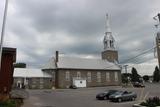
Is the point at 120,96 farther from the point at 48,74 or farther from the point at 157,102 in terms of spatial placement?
the point at 48,74

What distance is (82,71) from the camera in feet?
277

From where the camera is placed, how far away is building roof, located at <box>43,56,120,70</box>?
82375 millimetres

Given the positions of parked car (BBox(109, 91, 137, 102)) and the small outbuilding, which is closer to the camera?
parked car (BBox(109, 91, 137, 102))

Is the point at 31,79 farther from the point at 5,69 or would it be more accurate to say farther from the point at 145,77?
the point at 145,77

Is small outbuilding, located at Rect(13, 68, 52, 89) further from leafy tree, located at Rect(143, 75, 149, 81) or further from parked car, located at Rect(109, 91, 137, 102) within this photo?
leafy tree, located at Rect(143, 75, 149, 81)

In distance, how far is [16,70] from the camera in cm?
7719

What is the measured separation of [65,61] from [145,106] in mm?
61621

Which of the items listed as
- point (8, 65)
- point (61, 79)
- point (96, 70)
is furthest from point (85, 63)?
point (8, 65)

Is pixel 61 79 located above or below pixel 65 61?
below

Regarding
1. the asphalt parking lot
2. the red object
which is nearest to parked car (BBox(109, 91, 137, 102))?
the asphalt parking lot

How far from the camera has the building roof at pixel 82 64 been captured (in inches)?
3243

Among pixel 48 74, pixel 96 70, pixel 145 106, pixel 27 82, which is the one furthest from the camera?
pixel 96 70

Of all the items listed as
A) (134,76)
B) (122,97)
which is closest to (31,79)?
(122,97)

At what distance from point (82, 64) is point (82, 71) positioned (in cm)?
325
